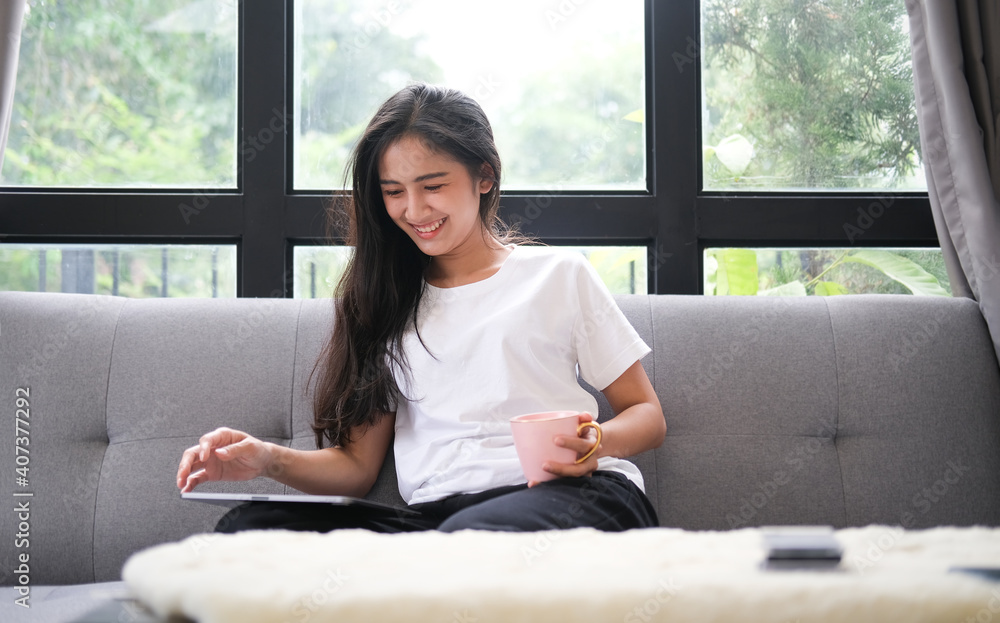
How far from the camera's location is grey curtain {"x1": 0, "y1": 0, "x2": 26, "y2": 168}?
1.72 m

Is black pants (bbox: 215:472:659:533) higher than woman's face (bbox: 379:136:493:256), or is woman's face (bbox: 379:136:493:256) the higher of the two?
woman's face (bbox: 379:136:493:256)

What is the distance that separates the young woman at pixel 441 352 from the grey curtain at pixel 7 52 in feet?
2.93

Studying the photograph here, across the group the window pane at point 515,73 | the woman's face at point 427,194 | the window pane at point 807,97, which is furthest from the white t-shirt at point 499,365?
the window pane at point 807,97

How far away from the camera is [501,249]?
153 centimetres

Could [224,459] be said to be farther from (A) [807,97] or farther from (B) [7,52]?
(A) [807,97]

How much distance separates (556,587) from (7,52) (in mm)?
1836

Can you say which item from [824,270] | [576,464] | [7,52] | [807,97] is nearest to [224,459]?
[576,464]

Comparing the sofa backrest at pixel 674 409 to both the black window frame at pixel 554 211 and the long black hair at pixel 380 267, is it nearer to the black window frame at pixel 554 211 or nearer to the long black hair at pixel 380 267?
the long black hair at pixel 380 267

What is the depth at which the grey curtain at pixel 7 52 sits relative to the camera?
172 centimetres

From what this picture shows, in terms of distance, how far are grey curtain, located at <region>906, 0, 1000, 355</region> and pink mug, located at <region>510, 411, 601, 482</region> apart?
1.13 metres

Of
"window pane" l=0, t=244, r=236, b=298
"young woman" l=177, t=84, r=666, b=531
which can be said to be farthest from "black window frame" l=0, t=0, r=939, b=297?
"young woman" l=177, t=84, r=666, b=531

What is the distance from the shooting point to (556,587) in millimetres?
542

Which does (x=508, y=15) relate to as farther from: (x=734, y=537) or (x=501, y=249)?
(x=734, y=537)

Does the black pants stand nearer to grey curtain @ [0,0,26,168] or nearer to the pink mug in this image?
the pink mug
